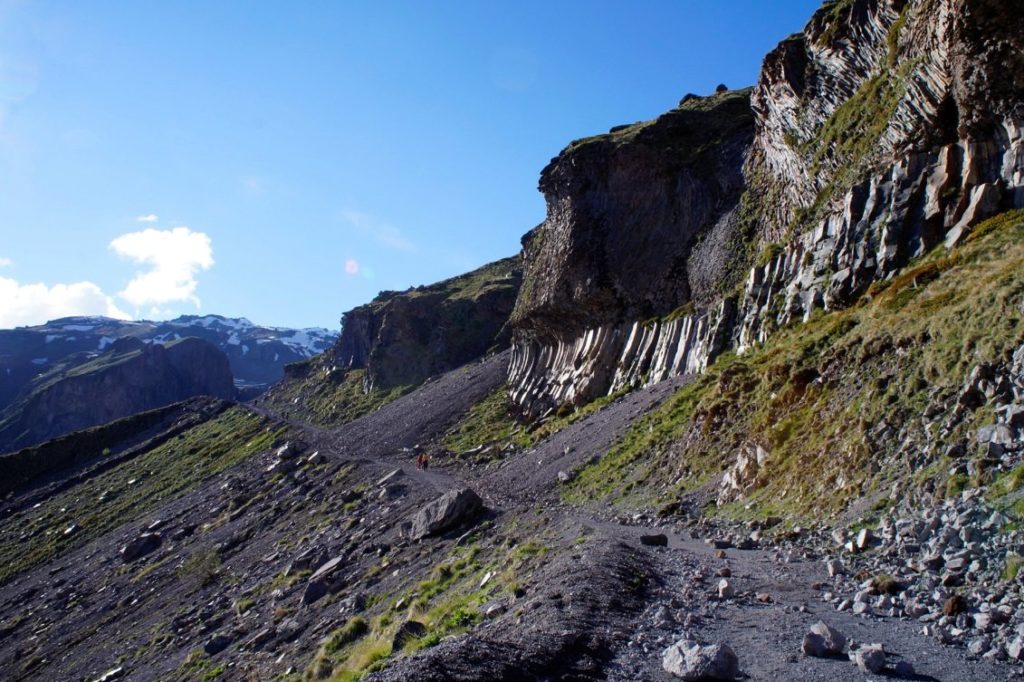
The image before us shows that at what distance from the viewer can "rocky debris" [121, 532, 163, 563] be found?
44.7m

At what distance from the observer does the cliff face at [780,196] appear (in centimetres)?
2550

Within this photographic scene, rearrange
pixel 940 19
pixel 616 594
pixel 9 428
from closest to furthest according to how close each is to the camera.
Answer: pixel 616 594, pixel 940 19, pixel 9 428

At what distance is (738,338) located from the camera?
36.6 metres

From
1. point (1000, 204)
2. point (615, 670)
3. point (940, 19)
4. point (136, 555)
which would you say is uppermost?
point (940, 19)

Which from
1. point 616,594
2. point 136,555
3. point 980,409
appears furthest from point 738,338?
point 136,555

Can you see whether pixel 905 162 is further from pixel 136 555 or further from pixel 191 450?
pixel 191 450

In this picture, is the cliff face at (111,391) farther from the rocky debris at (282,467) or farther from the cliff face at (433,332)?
the rocky debris at (282,467)

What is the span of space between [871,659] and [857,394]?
1195 centimetres

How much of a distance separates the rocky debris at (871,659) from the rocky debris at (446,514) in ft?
59.5

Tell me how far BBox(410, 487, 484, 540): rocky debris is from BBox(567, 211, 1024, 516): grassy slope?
5.05m

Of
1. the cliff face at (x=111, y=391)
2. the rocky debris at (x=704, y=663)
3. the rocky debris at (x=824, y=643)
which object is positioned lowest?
the rocky debris at (x=824, y=643)

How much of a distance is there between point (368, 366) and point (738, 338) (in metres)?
70.3

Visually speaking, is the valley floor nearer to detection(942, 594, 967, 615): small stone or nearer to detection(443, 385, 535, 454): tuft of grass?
detection(942, 594, 967, 615): small stone

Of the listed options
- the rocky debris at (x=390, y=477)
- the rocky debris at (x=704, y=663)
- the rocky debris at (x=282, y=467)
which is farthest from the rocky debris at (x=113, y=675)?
the rocky debris at (x=282, y=467)
